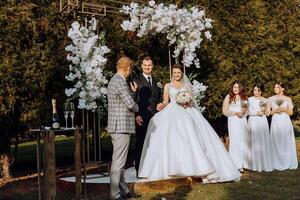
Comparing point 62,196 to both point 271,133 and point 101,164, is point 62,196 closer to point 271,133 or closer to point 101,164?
point 101,164

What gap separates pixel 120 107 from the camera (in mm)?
7543

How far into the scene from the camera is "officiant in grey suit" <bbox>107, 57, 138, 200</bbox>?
7.46 meters

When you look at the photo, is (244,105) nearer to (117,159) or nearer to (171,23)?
(171,23)

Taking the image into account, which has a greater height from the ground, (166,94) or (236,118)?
(166,94)

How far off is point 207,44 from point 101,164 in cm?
540

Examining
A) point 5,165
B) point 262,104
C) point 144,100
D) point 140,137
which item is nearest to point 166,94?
point 144,100

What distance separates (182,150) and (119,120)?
1748mm

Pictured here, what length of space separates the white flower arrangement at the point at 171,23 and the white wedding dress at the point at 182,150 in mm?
2216

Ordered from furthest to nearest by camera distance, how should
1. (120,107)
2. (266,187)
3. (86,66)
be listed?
(86,66)
(266,187)
(120,107)

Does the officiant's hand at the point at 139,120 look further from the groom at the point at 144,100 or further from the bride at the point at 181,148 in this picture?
the bride at the point at 181,148

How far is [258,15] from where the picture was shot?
579 inches

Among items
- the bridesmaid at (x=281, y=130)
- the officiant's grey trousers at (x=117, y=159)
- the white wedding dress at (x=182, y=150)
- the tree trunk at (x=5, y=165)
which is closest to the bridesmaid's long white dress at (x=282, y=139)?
the bridesmaid at (x=281, y=130)

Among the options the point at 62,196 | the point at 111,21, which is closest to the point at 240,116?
the point at 111,21

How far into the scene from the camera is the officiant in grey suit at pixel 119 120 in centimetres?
746
